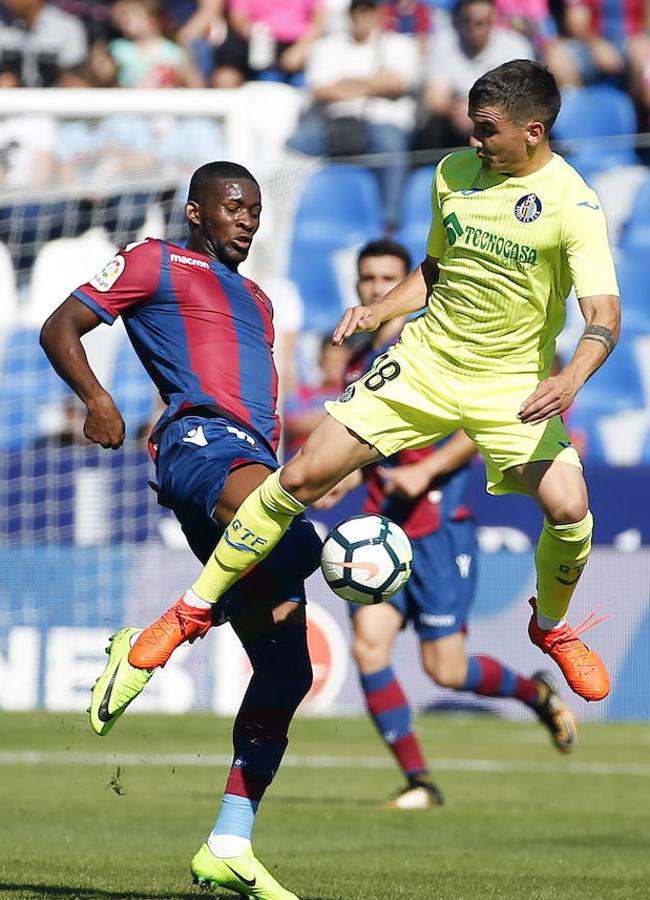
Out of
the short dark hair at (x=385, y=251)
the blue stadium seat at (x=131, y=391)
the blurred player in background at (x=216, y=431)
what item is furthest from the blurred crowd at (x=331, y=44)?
the blurred player in background at (x=216, y=431)

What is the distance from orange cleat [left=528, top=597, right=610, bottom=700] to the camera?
5.96 meters

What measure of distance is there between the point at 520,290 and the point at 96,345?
7990 millimetres

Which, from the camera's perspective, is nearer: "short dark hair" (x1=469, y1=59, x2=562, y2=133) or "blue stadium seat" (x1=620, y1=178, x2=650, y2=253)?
"short dark hair" (x1=469, y1=59, x2=562, y2=133)

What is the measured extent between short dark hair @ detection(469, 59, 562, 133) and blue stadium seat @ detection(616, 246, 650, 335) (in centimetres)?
1131

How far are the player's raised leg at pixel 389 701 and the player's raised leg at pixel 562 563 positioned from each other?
2.58m

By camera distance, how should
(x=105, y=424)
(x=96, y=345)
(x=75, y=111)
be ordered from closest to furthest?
(x=105, y=424) → (x=75, y=111) → (x=96, y=345)

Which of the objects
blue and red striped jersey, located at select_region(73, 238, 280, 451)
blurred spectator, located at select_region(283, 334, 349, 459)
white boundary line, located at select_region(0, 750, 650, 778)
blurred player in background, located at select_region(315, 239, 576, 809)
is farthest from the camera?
blurred spectator, located at select_region(283, 334, 349, 459)

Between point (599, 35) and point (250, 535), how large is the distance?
1413 centimetres

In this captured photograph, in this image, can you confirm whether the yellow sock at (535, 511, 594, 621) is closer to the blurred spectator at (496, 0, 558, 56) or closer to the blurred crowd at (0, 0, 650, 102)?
the blurred crowd at (0, 0, 650, 102)

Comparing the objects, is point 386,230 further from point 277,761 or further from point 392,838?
point 277,761

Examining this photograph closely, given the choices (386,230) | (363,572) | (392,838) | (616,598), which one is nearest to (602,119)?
(386,230)

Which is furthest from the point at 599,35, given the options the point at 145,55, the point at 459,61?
the point at 145,55

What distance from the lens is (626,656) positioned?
12742 millimetres

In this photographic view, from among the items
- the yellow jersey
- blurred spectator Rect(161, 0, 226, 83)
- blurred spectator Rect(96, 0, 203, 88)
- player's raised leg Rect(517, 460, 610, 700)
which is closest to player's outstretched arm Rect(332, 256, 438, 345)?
the yellow jersey
